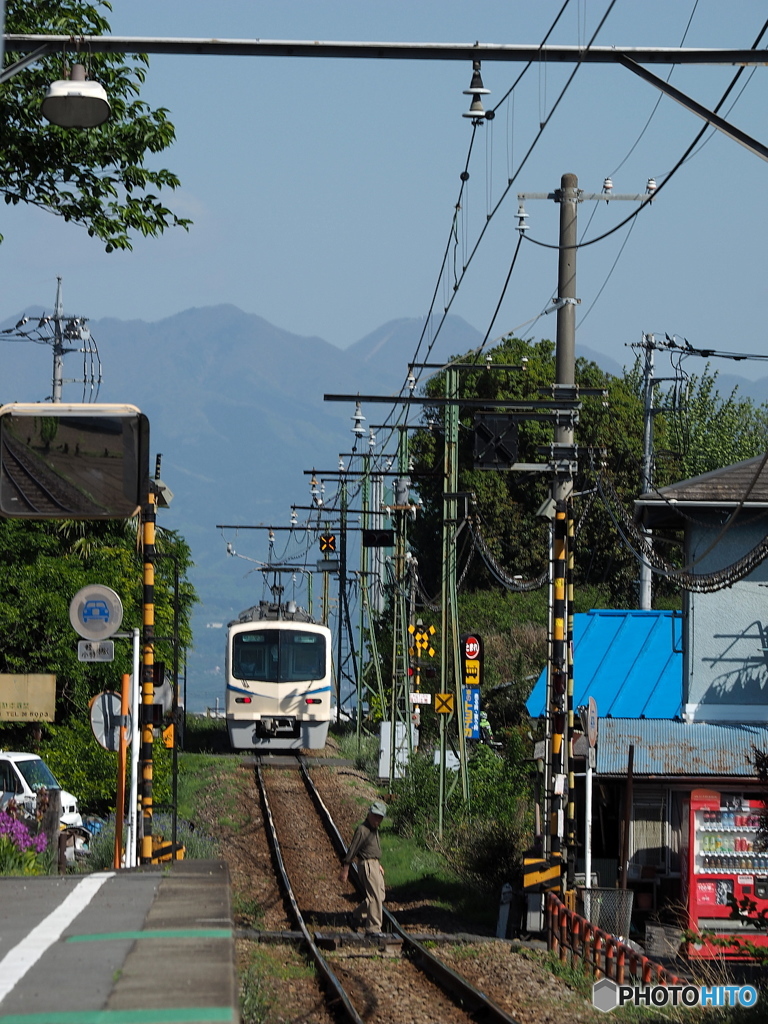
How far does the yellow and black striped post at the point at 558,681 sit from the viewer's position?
1698cm

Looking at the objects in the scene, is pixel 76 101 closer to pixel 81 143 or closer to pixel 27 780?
pixel 81 143

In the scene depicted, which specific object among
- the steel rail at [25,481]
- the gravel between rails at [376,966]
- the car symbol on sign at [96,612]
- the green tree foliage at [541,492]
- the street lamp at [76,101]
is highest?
the green tree foliage at [541,492]

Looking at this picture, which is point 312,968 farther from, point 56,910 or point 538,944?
point 56,910

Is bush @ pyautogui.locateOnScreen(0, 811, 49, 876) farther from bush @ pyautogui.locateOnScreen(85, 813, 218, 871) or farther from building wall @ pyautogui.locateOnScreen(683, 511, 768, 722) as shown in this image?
building wall @ pyautogui.locateOnScreen(683, 511, 768, 722)

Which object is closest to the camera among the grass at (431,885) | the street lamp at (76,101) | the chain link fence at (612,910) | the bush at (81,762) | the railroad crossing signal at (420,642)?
the street lamp at (76,101)

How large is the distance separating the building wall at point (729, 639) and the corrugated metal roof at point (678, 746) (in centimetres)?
49

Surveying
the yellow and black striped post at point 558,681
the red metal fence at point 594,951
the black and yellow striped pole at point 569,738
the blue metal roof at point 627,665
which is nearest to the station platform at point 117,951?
the red metal fence at point 594,951

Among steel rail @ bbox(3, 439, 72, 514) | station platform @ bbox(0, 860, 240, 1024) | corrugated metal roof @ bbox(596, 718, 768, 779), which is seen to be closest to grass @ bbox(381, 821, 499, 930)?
corrugated metal roof @ bbox(596, 718, 768, 779)

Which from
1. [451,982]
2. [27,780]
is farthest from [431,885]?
[451,982]

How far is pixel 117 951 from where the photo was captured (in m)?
7.77

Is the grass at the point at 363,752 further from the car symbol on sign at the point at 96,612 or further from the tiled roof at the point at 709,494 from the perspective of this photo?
the car symbol on sign at the point at 96,612

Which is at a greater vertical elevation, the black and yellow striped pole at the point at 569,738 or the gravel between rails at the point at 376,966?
the black and yellow striped pole at the point at 569,738

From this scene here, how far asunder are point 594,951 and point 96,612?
6.83 metres

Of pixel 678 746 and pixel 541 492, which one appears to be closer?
pixel 678 746
